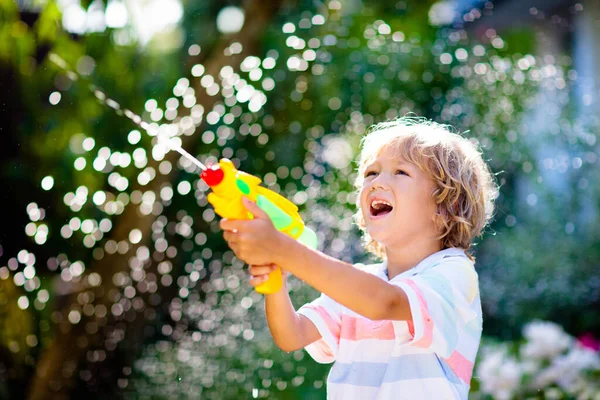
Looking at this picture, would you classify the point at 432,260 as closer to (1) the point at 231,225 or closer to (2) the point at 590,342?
(1) the point at 231,225

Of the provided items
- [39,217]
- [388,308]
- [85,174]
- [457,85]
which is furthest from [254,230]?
[457,85]

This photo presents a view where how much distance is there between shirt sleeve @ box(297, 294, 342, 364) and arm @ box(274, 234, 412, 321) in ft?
0.87

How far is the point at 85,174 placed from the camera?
284cm

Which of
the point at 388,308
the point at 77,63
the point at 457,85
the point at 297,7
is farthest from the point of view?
the point at 457,85

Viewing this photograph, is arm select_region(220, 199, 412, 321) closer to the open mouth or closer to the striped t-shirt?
the striped t-shirt

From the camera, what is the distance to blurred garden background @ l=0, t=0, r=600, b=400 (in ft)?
9.28

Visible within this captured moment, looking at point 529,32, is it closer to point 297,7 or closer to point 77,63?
point 297,7

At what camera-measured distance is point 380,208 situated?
1.29 meters

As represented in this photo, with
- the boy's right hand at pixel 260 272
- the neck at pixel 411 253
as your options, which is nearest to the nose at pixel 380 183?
the neck at pixel 411 253

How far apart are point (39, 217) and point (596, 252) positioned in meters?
2.42

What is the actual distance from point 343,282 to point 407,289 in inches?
4.9

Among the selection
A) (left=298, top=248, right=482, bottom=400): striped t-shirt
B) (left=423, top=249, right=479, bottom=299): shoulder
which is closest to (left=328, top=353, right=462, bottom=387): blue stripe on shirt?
(left=298, top=248, right=482, bottom=400): striped t-shirt

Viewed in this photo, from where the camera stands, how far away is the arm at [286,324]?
1248mm

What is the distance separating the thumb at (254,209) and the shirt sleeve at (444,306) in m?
0.24
